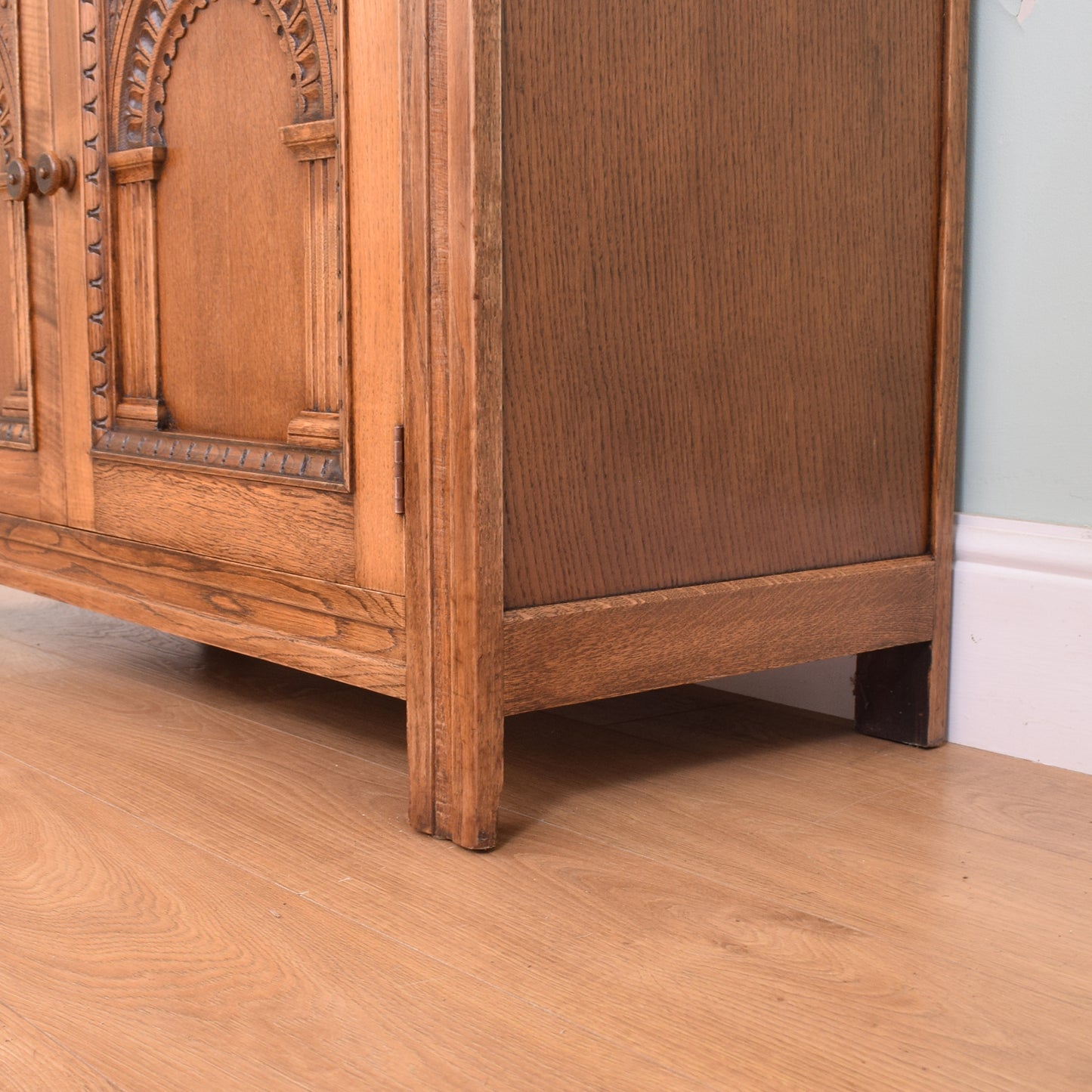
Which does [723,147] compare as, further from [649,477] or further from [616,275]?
[649,477]

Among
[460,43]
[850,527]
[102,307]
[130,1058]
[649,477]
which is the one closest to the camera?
[130,1058]

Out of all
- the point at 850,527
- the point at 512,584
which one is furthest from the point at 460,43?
the point at 850,527

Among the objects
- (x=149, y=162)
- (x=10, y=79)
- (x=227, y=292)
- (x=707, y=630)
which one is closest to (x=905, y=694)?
(x=707, y=630)

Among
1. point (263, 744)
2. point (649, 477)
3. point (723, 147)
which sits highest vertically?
point (723, 147)

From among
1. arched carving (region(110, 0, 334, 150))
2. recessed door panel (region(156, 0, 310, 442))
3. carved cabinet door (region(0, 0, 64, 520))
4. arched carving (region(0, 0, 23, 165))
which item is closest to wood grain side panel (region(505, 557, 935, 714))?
recessed door panel (region(156, 0, 310, 442))

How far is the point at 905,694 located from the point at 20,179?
947 mm

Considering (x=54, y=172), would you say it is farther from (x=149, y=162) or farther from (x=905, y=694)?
(x=905, y=694)

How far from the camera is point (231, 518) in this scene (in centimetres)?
102

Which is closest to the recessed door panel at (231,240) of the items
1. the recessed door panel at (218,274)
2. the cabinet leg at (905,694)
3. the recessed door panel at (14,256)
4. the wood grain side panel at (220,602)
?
the recessed door panel at (218,274)

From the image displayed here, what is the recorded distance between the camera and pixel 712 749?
108 cm

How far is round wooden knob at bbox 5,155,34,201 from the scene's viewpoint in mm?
1211

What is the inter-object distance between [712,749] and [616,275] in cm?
42

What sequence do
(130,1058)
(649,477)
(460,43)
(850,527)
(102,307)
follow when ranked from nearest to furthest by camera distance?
(130,1058)
(460,43)
(649,477)
(850,527)
(102,307)

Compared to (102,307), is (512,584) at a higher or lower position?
lower
